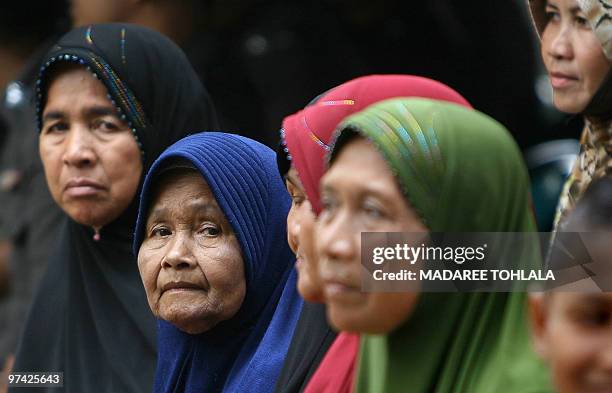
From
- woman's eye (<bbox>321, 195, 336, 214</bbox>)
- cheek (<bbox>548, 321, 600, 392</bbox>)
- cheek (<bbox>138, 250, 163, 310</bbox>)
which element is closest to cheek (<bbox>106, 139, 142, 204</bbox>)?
cheek (<bbox>138, 250, 163, 310</bbox>)

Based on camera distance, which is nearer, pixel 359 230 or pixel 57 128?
pixel 359 230

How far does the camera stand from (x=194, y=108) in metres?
5.41

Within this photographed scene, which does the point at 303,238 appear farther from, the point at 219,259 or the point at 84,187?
the point at 84,187

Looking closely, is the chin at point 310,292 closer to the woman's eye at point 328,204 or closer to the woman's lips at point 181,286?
the woman's eye at point 328,204

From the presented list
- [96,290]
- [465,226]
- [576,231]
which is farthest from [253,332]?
[576,231]

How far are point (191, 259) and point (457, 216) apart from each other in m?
1.26

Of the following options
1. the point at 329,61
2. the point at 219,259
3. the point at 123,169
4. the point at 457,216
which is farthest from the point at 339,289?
the point at 329,61

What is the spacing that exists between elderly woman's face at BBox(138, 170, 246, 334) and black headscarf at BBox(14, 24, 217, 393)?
2.44 feet

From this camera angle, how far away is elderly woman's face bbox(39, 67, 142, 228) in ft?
17.1

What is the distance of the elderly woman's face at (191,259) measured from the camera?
14.5ft

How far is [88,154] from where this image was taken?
5.19 meters

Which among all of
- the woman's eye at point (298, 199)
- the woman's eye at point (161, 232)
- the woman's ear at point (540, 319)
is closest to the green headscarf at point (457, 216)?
the woman's ear at point (540, 319)

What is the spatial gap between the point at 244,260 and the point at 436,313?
119cm

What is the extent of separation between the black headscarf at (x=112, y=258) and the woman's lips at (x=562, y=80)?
57.8 inches
